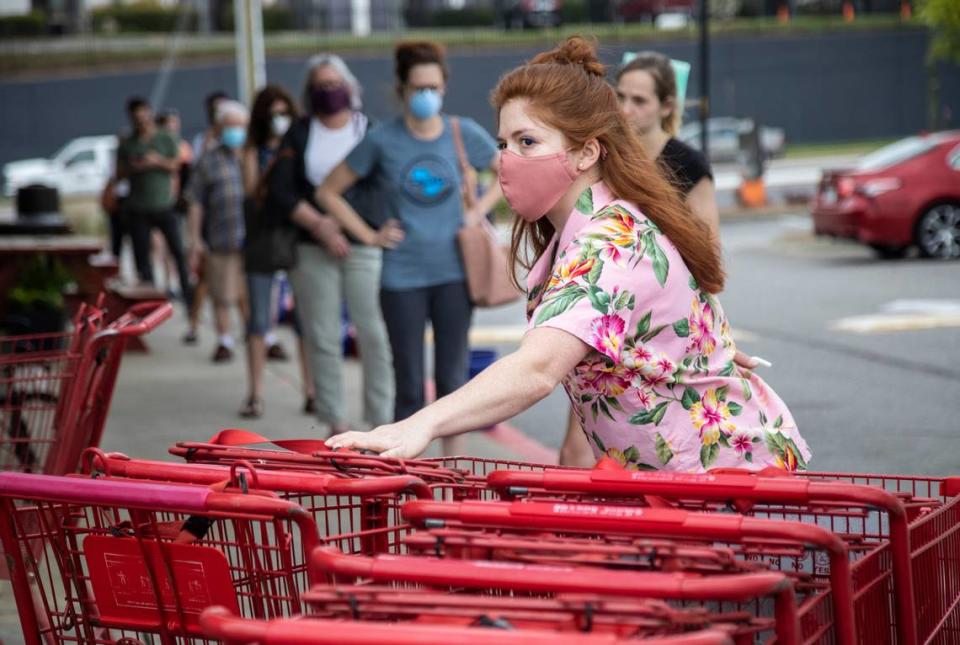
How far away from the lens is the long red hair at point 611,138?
3188 millimetres

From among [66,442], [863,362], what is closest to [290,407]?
[863,362]

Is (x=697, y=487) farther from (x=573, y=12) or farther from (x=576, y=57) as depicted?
(x=573, y=12)

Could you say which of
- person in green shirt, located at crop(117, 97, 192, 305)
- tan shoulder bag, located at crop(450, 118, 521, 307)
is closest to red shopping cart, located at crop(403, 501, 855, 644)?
tan shoulder bag, located at crop(450, 118, 521, 307)

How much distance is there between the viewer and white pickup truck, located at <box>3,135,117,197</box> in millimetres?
40188

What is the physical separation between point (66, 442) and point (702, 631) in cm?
281

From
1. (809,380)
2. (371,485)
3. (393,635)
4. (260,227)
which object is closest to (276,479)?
(371,485)

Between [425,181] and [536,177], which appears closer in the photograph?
[536,177]

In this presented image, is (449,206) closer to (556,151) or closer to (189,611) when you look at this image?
(556,151)

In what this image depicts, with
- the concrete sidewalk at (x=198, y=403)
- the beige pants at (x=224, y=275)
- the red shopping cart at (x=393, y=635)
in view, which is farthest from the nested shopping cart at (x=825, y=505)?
the beige pants at (x=224, y=275)

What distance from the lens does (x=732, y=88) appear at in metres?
47.8

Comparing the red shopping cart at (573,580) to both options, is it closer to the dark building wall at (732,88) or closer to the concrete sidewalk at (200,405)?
the concrete sidewalk at (200,405)

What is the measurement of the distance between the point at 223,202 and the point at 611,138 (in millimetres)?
8311

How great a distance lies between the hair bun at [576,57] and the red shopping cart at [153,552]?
51.2 inches

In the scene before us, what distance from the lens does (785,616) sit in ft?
6.87
